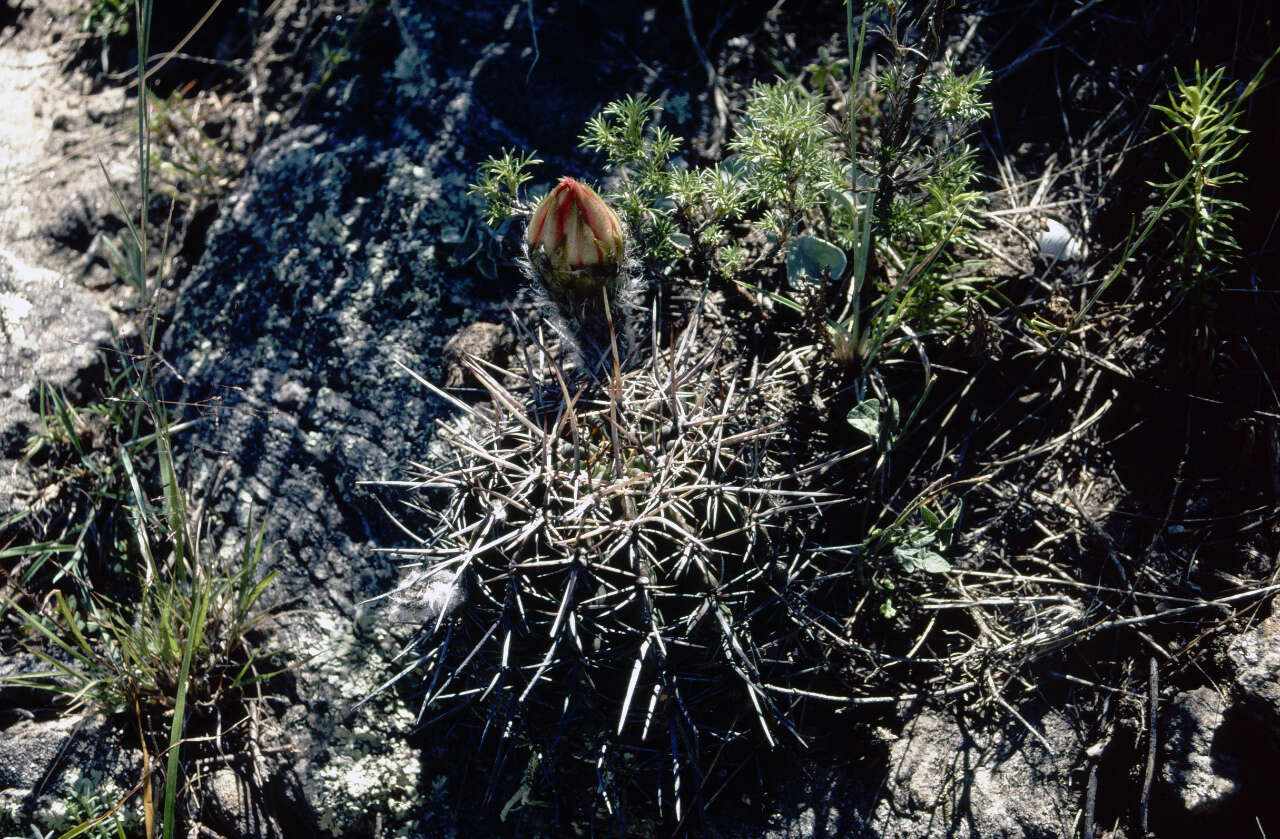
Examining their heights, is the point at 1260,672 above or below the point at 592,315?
below

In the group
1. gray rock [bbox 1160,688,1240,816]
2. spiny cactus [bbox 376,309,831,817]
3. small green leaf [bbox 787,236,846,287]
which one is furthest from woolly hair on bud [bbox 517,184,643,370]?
gray rock [bbox 1160,688,1240,816]

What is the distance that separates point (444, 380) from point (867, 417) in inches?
44.5

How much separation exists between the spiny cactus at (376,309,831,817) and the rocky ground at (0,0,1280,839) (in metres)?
0.25

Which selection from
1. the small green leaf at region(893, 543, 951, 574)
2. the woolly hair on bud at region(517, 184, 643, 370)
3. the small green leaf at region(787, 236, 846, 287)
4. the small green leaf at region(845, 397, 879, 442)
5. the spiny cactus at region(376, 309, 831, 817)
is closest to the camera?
the spiny cactus at region(376, 309, 831, 817)

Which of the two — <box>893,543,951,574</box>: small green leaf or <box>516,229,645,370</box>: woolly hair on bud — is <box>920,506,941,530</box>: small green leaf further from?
<box>516,229,645,370</box>: woolly hair on bud

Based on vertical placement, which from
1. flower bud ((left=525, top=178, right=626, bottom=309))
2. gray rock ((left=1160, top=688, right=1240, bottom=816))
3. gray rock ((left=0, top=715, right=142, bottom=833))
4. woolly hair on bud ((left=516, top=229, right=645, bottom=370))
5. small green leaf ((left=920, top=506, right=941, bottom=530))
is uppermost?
flower bud ((left=525, top=178, right=626, bottom=309))

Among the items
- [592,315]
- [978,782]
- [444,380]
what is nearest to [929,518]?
[978,782]

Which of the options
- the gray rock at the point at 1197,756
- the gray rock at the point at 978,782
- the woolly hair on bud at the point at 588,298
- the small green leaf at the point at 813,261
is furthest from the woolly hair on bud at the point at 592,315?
the gray rock at the point at 1197,756

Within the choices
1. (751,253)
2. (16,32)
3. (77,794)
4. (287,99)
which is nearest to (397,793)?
(77,794)

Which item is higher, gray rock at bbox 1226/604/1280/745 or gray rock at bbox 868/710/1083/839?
gray rock at bbox 1226/604/1280/745

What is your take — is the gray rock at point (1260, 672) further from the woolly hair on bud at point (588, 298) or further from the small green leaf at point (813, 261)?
→ the woolly hair on bud at point (588, 298)

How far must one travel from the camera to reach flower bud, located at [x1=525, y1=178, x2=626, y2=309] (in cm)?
169

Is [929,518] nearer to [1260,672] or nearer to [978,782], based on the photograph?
[978,782]

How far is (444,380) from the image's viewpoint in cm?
233
